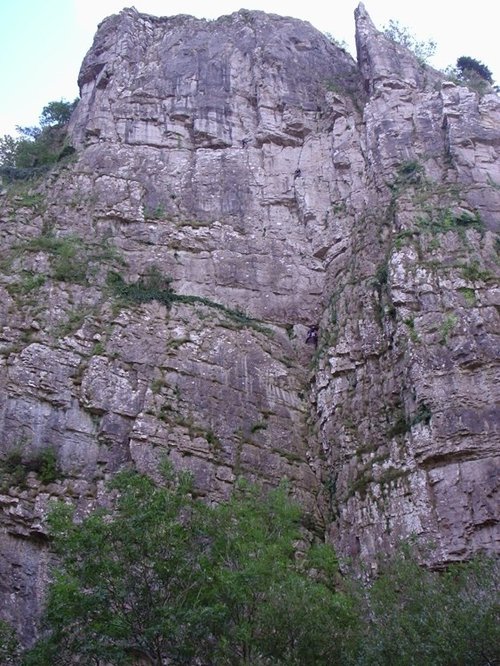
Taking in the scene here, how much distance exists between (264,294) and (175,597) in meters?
17.1

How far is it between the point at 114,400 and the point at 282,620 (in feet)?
36.9

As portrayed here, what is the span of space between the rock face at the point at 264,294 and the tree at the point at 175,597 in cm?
462

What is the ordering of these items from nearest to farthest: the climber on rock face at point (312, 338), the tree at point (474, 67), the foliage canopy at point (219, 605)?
the foliage canopy at point (219, 605) → the climber on rock face at point (312, 338) → the tree at point (474, 67)

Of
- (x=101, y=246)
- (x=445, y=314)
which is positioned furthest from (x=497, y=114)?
(x=101, y=246)

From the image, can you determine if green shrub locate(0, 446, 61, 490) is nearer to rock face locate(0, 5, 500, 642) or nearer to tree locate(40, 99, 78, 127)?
rock face locate(0, 5, 500, 642)

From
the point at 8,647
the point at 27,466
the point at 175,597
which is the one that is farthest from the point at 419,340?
the point at 8,647

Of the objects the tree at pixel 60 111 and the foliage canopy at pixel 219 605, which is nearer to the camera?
the foliage canopy at pixel 219 605

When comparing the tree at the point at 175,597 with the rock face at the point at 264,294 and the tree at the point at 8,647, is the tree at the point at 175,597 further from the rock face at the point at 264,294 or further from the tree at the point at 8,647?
the rock face at the point at 264,294

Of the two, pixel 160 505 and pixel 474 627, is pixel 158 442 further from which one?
pixel 474 627

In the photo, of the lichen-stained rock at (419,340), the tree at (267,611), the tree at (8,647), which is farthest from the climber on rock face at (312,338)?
the tree at (8,647)

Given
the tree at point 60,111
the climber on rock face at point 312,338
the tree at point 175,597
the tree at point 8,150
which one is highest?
the tree at point 60,111

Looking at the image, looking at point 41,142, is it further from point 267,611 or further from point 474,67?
point 267,611

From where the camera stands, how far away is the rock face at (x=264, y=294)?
2264cm

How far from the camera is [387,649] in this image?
49.6 ft
